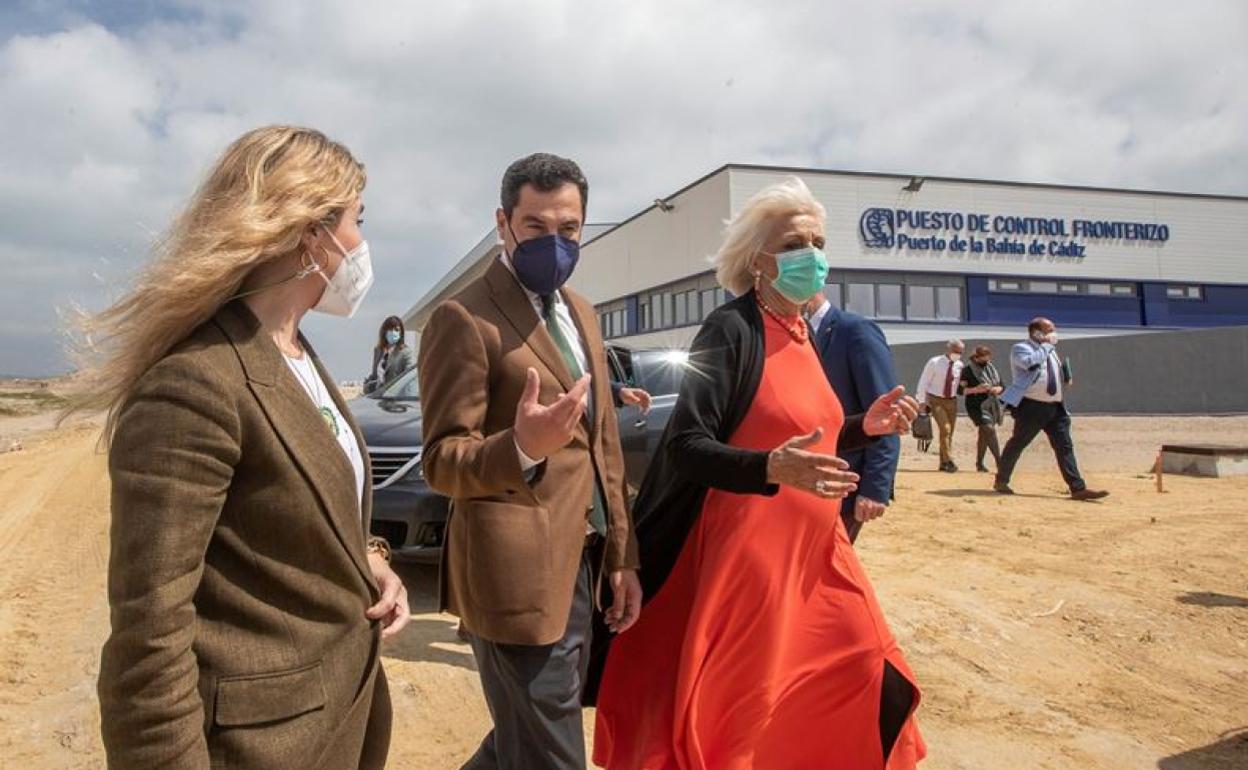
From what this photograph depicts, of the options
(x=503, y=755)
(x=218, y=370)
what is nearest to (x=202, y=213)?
(x=218, y=370)

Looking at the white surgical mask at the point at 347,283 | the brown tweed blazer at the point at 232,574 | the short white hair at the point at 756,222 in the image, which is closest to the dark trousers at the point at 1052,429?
the short white hair at the point at 756,222

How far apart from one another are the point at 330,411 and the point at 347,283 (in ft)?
0.90

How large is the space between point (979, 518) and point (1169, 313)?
30.5 meters

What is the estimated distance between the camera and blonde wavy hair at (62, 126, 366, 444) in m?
1.39

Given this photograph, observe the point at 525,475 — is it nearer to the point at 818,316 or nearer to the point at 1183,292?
the point at 818,316

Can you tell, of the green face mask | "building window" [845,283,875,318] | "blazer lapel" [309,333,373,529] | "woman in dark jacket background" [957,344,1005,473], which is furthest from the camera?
"building window" [845,283,875,318]

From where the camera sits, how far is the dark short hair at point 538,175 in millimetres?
2283

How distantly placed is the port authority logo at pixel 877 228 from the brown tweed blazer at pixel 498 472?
27835mm

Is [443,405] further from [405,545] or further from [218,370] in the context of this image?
[405,545]

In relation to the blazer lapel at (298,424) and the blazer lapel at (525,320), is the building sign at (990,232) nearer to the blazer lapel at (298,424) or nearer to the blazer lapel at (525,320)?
the blazer lapel at (525,320)

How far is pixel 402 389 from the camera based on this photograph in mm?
7238

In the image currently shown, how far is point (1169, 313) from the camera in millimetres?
32719

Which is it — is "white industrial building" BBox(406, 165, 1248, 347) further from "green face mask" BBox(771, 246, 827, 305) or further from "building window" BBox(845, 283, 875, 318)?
"green face mask" BBox(771, 246, 827, 305)

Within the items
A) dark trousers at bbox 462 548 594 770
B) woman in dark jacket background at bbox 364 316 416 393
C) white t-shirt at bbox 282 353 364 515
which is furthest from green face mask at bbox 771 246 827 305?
woman in dark jacket background at bbox 364 316 416 393
